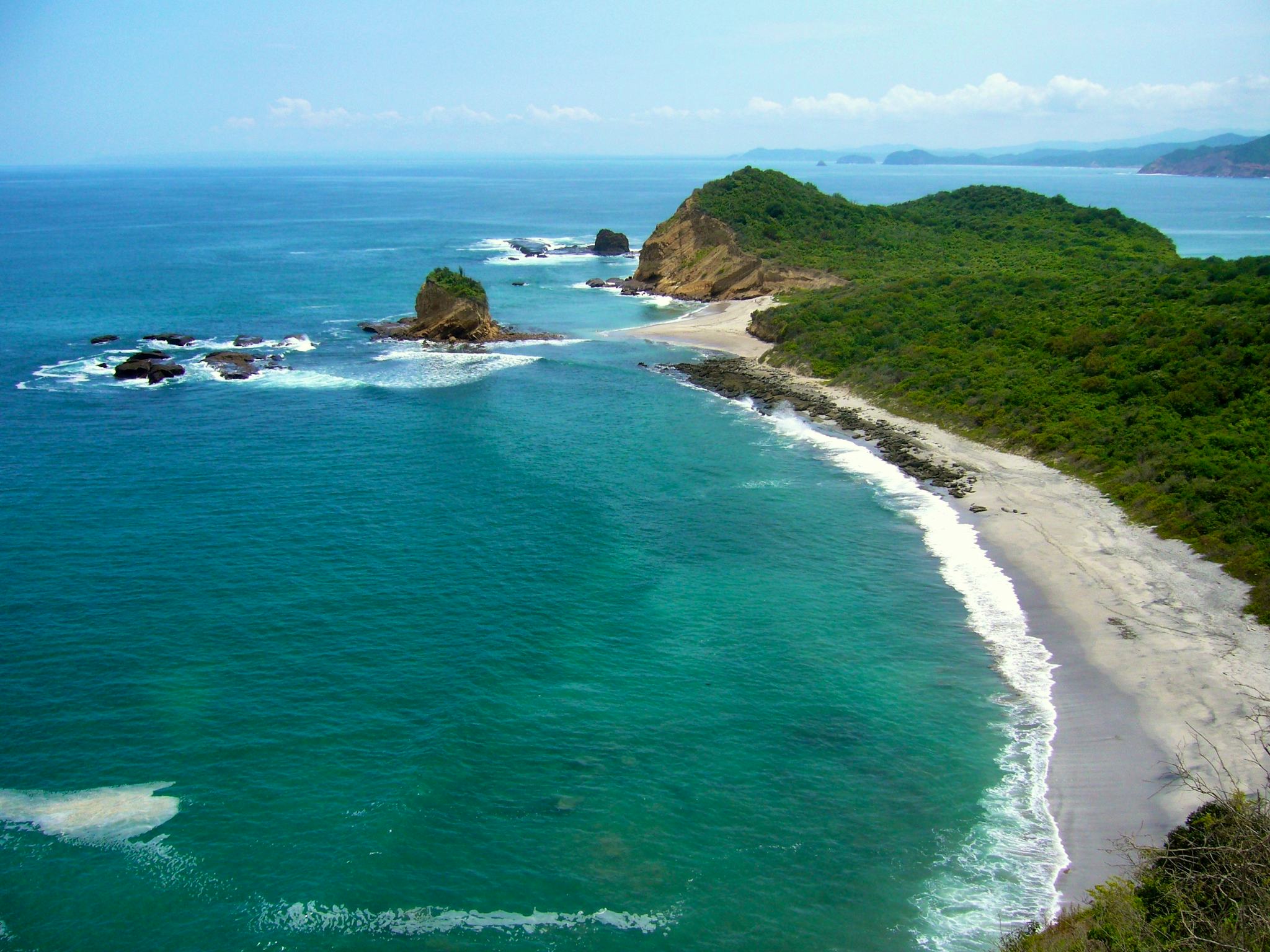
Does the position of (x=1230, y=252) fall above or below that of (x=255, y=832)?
above

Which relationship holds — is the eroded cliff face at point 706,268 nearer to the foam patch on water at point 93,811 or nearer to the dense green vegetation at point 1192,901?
the dense green vegetation at point 1192,901

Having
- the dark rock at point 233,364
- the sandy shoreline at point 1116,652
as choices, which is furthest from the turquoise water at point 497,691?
the dark rock at point 233,364

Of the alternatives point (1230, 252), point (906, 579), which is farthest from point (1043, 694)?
point (1230, 252)

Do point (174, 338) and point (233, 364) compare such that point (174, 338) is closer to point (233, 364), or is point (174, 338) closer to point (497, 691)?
point (233, 364)

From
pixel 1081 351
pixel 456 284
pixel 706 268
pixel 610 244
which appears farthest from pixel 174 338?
pixel 610 244

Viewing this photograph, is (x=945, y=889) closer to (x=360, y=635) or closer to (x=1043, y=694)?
(x=1043, y=694)

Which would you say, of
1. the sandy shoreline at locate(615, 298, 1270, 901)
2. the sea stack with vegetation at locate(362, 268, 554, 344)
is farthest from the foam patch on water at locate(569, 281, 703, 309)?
the sandy shoreline at locate(615, 298, 1270, 901)
